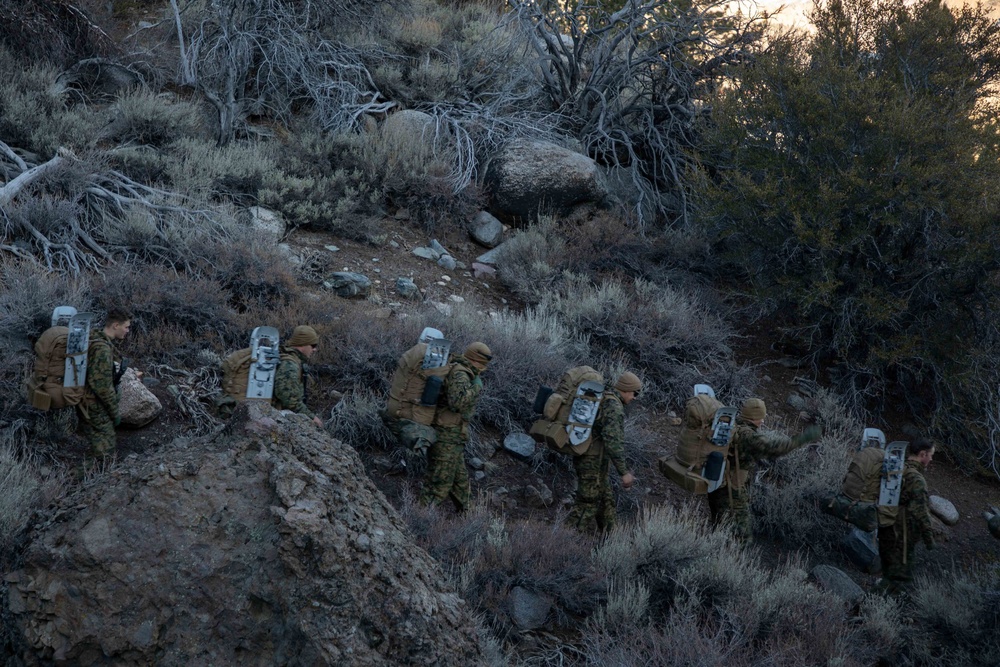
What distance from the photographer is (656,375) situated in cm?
935

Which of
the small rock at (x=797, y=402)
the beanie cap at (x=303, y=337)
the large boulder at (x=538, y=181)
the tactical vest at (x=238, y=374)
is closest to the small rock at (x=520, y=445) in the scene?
the beanie cap at (x=303, y=337)

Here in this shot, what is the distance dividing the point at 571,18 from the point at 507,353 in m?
7.15

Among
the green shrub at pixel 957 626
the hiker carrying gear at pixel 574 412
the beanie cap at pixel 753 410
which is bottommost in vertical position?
the green shrub at pixel 957 626

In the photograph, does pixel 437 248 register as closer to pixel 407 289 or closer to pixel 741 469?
pixel 407 289

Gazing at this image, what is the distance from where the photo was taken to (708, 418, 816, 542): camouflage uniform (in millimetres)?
6473

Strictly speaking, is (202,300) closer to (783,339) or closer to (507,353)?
(507,353)

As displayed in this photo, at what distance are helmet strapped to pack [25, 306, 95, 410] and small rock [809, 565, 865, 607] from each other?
5728 mm

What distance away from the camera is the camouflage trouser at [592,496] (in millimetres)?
6559

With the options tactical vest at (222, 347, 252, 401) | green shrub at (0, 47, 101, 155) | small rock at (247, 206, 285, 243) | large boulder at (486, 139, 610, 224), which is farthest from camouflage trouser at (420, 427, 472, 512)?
green shrub at (0, 47, 101, 155)

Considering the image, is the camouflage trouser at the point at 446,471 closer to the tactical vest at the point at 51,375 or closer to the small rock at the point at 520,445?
the small rock at the point at 520,445

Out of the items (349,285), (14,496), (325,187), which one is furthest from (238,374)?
(325,187)

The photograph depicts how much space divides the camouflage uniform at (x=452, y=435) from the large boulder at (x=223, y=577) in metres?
2.84

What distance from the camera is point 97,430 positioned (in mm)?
5992

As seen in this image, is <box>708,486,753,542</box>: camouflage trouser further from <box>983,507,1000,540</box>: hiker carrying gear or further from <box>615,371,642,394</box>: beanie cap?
<box>983,507,1000,540</box>: hiker carrying gear
